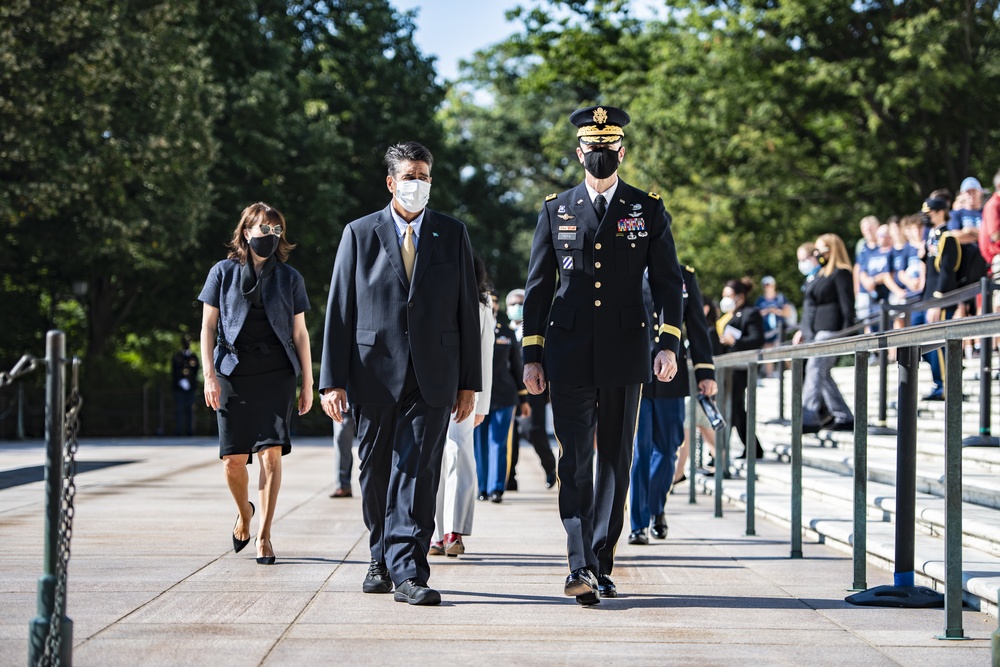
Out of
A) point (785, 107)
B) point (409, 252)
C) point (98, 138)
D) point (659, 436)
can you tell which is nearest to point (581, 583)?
point (409, 252)

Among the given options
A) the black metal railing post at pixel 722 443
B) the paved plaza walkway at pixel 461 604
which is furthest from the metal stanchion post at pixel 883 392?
the paved plaza walkway at pixel 461 604

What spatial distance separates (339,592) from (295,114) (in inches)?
1114

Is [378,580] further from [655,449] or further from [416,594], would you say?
[655,449]

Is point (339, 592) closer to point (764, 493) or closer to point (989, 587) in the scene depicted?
point (989, 587)

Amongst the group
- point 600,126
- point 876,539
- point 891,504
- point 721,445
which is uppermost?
point 600,126

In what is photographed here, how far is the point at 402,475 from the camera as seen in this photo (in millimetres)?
6055

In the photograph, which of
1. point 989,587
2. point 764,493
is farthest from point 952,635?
point 764,493

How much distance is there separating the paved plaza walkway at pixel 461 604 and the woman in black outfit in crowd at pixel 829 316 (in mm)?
3539

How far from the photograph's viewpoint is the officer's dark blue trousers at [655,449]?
28.1 feet

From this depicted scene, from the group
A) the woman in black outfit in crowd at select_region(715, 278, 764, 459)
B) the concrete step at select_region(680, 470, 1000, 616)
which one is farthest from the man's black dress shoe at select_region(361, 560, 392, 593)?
the woman in black outfit in crowd at select_region(715, 278, 764, 459)

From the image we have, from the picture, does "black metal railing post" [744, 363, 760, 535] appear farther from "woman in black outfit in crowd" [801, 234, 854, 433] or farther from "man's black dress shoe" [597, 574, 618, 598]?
"woman in black outfit in crowd" [801, 234, 854, 433]

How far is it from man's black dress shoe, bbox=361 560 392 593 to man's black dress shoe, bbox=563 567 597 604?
0.83 m

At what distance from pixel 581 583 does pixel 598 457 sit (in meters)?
0.63

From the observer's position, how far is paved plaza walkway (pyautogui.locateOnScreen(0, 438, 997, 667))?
482cm
